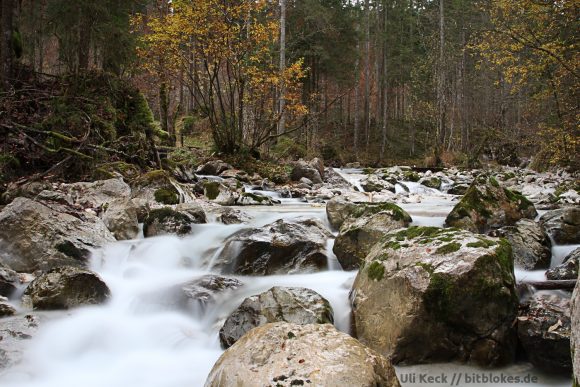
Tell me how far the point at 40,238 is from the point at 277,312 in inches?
128

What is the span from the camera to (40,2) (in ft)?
46.6

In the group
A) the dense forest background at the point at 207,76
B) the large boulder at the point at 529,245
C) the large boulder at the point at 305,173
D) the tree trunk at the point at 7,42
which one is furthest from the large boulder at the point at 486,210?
the tree trunk at the point at 7,42

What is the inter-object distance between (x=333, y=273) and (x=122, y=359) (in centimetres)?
261

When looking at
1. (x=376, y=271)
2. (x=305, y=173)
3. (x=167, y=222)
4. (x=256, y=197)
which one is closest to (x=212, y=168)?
(x=305, y=173)

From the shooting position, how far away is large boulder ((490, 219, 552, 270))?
16.9 ft

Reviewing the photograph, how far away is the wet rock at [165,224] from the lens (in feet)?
22.2

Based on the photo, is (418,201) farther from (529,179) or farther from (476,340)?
(476,340)

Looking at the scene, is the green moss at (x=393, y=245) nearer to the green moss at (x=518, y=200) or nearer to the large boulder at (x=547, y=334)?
the large boulder at (x=547, y=334)

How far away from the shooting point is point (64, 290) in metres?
4.59

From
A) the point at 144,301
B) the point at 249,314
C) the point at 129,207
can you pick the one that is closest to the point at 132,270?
the point at 144,301

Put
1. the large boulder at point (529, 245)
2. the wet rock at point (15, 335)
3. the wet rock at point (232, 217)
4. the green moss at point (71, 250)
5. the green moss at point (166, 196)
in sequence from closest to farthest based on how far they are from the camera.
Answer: the wet rock at point (15, 335)
the large boulder at point (529, 245)
the green moss at point (71, 250)
the wet rock at point (232, 217)
the green moss at point (166, 196)

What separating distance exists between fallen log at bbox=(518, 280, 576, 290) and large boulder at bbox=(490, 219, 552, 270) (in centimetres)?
99

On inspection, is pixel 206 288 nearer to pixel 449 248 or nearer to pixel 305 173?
pixel 449 248

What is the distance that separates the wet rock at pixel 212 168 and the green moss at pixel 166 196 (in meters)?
4.56
